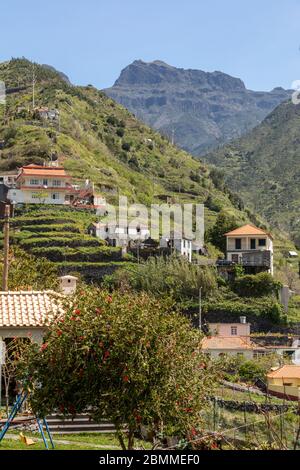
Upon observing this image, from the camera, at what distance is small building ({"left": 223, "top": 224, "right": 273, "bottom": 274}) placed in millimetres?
61188

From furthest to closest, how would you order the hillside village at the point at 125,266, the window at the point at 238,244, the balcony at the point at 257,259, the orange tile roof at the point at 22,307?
the window at the point at 238,244, the balcony at the point at 257,259, the orange tile roof at the point at 22,307, the hillside village at the point at 125,266

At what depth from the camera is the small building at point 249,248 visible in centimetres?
6119

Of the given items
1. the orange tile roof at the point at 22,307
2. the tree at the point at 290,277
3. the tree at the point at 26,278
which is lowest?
the orange tile roof at the point at 22,307

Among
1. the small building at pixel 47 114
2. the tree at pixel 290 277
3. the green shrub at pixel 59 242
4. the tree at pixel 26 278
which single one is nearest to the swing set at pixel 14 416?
the tree at pixel 26 278

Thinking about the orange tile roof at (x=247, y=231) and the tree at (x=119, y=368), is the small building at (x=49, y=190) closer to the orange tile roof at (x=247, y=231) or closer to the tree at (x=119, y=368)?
the orange tile roof at (x=247, y=231)

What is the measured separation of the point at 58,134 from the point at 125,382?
76.5m

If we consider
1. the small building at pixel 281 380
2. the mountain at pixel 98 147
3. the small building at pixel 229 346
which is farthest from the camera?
the mountain at pixel 98 147

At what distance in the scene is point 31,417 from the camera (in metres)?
19.7

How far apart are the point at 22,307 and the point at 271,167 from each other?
13031 cm

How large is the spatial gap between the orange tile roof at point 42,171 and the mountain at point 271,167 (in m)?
40.6

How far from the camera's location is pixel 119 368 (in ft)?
39.8

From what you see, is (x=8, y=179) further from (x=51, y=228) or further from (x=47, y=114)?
(x=47, y=114)
